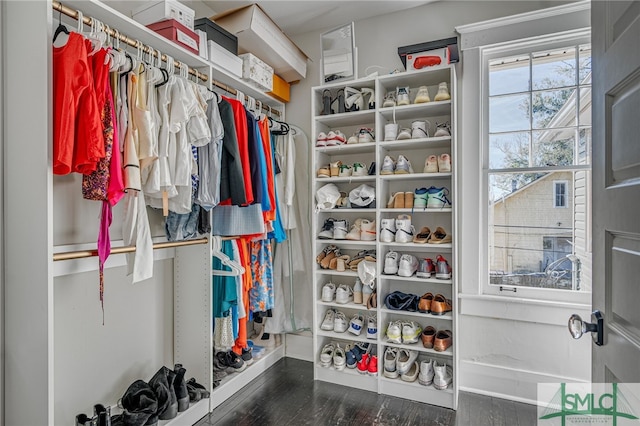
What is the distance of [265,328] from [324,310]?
51 cm

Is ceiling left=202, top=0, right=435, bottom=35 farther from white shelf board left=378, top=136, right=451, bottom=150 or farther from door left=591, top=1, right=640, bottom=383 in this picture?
door left=591, top=1, right=640, bottom=383

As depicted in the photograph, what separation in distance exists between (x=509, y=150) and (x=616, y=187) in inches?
63.3

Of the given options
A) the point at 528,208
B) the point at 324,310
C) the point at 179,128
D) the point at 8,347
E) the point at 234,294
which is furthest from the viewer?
the point at 324,310

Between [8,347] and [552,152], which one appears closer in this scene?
[8,347]

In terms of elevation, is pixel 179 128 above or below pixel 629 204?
above

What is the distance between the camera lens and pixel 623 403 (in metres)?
0.75

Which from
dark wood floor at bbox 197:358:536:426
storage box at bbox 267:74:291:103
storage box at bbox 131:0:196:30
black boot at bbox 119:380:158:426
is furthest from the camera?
storage box at bbox 267:74:291:103

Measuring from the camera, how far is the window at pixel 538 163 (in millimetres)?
2074

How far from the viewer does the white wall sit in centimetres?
208

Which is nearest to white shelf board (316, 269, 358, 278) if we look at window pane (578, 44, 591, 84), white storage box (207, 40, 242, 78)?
white storage box (207, 40, 242, 78)

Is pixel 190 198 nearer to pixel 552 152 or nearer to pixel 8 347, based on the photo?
pixel 8 347

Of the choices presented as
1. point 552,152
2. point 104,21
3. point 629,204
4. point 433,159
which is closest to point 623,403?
point 629,204

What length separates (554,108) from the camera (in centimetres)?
215

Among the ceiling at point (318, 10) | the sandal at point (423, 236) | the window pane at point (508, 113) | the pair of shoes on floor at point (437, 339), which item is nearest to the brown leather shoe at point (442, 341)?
the pair of shoes on floor at point (437, 339)
